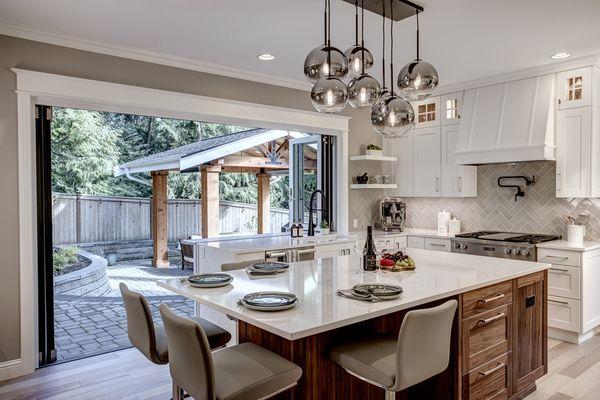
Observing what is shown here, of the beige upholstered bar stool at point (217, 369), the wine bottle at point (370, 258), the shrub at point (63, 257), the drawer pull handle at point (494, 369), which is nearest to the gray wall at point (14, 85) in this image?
the beige upholstered bar stool at point (217, 369)

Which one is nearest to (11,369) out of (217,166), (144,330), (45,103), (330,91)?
(144,330)

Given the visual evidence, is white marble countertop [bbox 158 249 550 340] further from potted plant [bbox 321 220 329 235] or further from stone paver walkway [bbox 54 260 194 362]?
stone paver walkway [bbox 54 260 194 362]

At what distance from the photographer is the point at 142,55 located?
392 centimetres

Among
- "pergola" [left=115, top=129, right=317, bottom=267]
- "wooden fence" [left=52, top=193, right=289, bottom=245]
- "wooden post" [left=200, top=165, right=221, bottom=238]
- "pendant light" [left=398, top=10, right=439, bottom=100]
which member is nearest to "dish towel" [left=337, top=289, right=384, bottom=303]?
"pendant light" [left=398, top=10, right=439, bottom=100]

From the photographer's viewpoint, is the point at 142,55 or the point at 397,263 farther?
the point at 142,55

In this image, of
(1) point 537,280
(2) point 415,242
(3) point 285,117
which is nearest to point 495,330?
(1) point 537,280

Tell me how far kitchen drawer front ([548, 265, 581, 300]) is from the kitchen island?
1.27 m

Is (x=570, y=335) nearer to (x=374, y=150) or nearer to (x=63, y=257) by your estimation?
(x=374, y=150)

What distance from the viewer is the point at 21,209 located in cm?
340

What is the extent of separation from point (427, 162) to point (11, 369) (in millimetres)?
4861

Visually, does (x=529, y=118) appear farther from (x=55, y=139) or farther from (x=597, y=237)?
(x=55, y=139)

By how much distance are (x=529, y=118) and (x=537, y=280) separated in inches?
87.9

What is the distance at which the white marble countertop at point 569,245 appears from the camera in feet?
13.3

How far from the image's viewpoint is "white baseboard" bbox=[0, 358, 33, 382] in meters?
3.29
